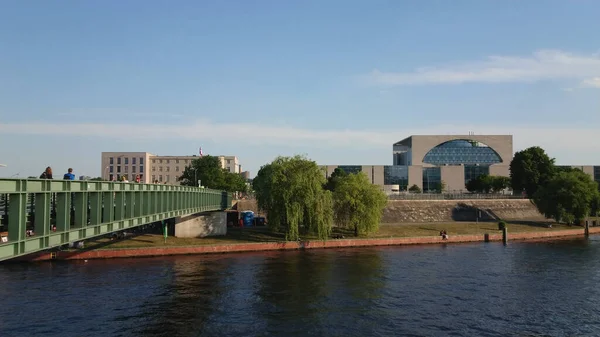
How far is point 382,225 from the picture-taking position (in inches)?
3666

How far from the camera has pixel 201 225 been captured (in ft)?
247

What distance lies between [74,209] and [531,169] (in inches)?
4732

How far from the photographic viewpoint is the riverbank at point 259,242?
204 ft

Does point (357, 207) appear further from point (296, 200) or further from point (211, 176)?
point (211, 176)

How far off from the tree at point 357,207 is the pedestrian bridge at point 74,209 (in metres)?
29.0

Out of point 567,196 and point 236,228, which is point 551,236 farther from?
point 236,228

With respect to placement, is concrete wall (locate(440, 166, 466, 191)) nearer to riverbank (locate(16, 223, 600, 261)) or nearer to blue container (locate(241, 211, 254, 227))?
riverbank (locate(16, 223, 600, 261))

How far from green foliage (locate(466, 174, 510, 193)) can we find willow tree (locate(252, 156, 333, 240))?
100110 millimetres

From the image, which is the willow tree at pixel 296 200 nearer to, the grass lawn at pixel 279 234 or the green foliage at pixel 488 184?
the grass lawn at pixel 279 234

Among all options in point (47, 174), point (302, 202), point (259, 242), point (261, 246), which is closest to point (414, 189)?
point (302, 202)

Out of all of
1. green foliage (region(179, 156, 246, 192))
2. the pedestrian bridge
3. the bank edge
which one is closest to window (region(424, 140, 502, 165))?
green foliage (region(179, 156, 246, 192))

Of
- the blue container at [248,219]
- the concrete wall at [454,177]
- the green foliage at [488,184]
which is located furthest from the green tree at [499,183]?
the blue container at [248,219]

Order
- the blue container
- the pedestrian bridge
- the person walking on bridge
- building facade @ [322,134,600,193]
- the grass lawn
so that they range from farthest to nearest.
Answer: building facade @ [322,134,600,193], the blue container, the grass lawn, the person walking on bridge, the pedestrian bridge

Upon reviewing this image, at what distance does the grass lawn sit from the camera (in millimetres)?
66938
